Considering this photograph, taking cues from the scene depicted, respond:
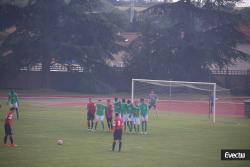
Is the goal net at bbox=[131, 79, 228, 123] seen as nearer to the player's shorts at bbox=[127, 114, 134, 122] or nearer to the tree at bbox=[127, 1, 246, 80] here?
the tree at bbox=[127, 1, 246, 80]

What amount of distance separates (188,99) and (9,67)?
20.6 meters

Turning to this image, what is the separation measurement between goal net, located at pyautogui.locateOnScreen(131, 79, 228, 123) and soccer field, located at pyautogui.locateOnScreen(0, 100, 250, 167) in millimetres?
6197

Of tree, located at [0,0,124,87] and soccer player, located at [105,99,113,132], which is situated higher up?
tree, located at [0,0,124,87]

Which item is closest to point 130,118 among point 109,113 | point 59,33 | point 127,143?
point 109,113

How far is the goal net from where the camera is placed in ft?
166

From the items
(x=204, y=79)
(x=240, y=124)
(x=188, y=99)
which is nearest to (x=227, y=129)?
(x=240, y=124)

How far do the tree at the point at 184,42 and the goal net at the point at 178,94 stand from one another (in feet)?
20.2

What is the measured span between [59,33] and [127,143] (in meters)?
40.9

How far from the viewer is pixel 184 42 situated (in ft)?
233

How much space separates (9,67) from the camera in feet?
221

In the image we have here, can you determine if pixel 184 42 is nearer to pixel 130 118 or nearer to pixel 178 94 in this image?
pixel 178 94

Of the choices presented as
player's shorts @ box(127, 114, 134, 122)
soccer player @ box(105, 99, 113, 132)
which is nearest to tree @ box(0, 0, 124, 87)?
soccer player @ box(105, 99, 113, 132)

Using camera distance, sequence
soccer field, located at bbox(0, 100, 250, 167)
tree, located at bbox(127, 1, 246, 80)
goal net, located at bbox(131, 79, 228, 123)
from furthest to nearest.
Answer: tree, located at bbox(127, 1, 246, 80), goal net, located at bbox(131, 79, 228, 123), soccer field, located at bbox(0, 100, 250, 167)

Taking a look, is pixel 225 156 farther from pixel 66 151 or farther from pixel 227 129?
pixel 227 129
